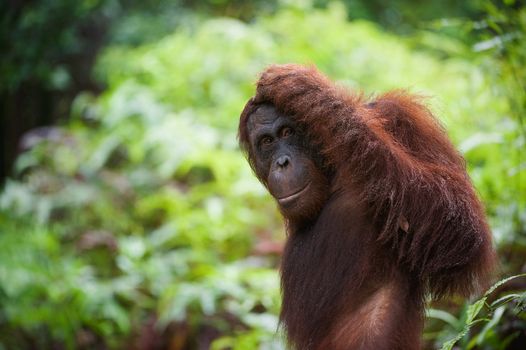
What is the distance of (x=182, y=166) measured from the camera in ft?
21.6

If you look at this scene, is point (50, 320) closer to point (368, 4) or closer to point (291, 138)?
point (291, 138)

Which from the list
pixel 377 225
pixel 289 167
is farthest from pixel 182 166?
pixel 377 225

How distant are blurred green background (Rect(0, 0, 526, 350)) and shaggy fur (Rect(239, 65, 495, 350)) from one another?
81 centimetres

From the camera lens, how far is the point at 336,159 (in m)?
2.76

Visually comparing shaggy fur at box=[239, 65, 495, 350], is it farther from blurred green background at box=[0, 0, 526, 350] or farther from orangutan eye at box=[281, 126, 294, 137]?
blurred green background at box=[0, 0, 526, 350]

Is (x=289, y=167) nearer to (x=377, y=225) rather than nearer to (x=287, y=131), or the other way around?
(x=287, y=131)

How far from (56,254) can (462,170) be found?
179 inches

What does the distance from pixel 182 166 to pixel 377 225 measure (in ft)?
13.3

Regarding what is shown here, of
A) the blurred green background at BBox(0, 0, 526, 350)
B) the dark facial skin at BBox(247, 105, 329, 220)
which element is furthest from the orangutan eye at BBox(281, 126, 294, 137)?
the blurred green background at BBox(0, 0, 526, 350)

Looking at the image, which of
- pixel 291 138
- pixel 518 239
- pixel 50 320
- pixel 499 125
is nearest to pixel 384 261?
pixel 291 138

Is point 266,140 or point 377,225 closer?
point 377,225

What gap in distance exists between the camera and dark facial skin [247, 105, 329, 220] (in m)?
2.88

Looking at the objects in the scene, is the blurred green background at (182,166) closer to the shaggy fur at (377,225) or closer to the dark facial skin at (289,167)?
the shaggy fur at (377,225)

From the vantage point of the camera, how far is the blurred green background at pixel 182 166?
14.8 feet
